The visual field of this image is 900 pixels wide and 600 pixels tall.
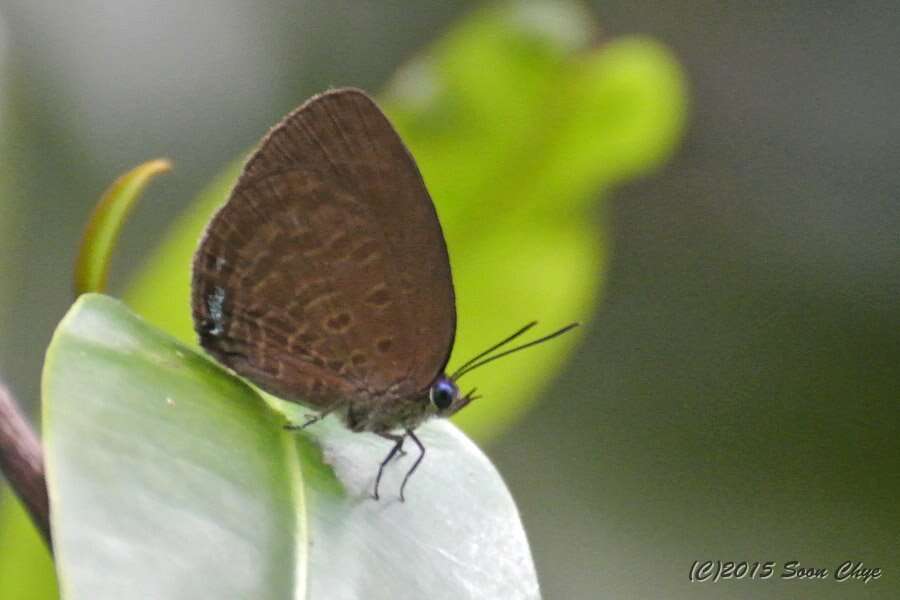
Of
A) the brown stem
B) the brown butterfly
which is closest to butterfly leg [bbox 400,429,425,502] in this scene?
the brown butterfly

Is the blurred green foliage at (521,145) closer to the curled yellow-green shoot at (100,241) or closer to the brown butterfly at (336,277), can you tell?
the brown butterfly at (336,277)

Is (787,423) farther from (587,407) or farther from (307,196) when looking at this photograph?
(307,196)

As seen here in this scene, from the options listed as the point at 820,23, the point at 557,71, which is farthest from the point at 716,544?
the point at 557,71

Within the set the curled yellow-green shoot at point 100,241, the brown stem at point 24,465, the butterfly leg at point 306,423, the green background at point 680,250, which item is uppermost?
the curled yellow-green shoot at point 100,241

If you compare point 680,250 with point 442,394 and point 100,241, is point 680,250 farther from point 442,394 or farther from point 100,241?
point 100,241

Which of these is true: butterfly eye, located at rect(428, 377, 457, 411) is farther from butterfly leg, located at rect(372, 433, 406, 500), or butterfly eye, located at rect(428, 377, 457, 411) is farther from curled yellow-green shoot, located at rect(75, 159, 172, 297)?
curled yellow-green shoot, located at rect(75, 159, 172, 297)

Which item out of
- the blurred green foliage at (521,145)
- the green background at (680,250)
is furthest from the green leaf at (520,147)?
the green background at (680,250)
